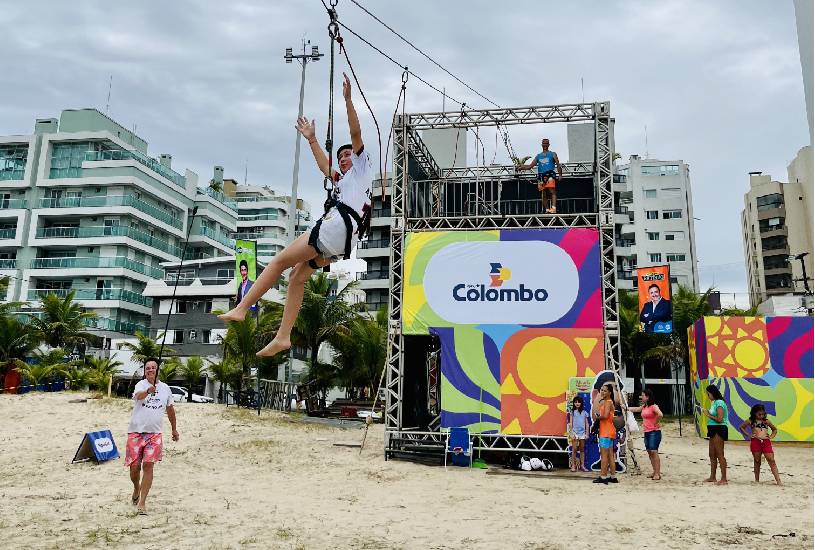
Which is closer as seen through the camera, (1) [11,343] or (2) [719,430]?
(2) [719,430]

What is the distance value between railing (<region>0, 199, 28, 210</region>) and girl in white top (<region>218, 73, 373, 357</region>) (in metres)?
47.9

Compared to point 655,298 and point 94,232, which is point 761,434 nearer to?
point 655,298

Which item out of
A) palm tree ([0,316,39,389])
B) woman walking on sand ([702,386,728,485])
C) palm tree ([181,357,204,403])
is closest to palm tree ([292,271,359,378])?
palm tree ([181,357,204,403])

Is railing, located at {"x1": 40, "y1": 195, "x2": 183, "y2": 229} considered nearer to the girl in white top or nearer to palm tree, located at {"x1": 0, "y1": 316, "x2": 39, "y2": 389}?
palm tree, located at {"x1": 0, "y1": 316, "x2": 39, "y2": 389}

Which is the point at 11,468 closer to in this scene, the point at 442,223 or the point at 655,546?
Answer: the point at 442,223

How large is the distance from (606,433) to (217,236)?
4730 centimetres

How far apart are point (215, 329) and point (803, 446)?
3105 centimetres

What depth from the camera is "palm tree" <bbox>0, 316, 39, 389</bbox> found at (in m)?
28.8

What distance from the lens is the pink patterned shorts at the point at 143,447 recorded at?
8219 mm

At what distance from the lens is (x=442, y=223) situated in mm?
16109

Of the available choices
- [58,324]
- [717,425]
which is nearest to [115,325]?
[58,324]

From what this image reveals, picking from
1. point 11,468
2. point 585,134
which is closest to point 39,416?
point 11,468

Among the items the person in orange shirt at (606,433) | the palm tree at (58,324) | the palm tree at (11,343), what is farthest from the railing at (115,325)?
the person in orange shirt at (606,433)

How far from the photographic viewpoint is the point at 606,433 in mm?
11766
